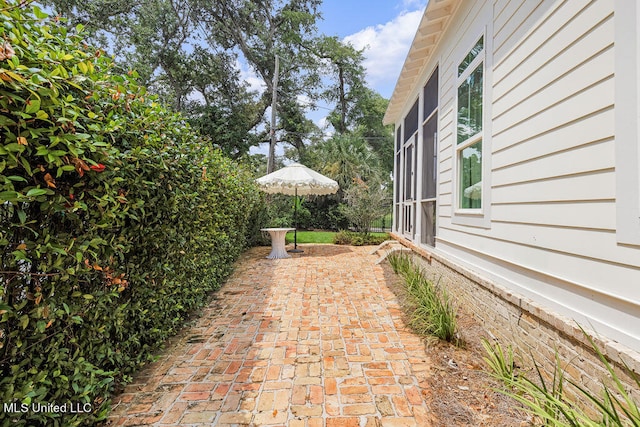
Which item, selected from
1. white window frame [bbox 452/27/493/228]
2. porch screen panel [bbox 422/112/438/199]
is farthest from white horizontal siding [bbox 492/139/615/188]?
porch screen panel [bbox 422/112/438/199]

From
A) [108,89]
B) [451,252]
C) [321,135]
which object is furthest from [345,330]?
[321,135]

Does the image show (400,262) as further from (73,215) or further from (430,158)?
(73,215)

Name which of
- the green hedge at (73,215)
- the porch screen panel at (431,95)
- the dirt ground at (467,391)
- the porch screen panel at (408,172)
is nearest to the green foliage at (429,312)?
the dirt ground at (467,391)

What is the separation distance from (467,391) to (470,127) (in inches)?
118

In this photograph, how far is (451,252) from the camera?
Result: 4.38m

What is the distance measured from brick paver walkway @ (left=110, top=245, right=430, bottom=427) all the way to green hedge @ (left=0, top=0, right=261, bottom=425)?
0.42 metres

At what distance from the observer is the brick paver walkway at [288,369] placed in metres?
2.10

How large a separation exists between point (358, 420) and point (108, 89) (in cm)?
269

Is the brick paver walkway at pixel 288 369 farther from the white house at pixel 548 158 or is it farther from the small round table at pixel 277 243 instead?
the small round table at pixel 277 243

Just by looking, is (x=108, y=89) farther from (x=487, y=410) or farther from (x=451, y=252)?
(x=451, y=252)

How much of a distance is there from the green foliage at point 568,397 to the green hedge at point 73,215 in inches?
98.9

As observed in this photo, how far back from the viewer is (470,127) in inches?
152

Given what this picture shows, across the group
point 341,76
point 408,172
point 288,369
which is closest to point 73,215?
point 288,369

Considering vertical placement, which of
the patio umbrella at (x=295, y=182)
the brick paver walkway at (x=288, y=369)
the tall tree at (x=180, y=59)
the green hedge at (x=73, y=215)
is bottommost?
the brick paver walkway at (x=288, y=369)
